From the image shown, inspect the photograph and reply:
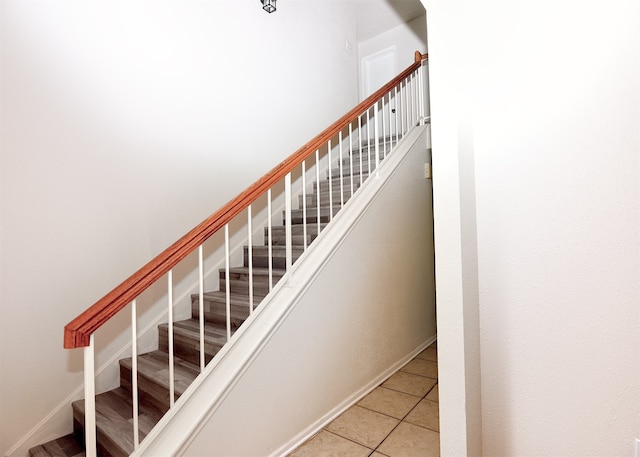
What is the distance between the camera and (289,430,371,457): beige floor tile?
192 centimetres

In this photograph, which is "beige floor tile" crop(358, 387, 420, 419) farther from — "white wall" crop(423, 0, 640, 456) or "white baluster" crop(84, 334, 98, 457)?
"white baluster" crop(84, 334, 98, 457)

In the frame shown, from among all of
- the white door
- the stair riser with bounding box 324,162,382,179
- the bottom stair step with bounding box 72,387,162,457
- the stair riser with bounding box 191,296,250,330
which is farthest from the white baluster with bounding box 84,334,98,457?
the white door

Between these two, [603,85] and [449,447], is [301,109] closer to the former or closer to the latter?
[603,85]

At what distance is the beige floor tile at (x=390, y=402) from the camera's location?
92.7 inches

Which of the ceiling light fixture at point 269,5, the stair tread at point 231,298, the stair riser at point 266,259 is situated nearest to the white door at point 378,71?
the ceiling light fixture at point 269,5

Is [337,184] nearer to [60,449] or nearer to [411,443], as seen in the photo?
[411,443]

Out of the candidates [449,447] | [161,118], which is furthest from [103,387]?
[449,447]

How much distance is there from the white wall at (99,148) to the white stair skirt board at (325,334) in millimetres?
1131

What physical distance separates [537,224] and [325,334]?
1.38 m

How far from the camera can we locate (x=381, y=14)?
4.81m

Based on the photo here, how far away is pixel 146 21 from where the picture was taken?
2.55 metres

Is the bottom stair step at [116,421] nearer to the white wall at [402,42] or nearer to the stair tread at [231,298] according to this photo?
the stair tread at [231,298]

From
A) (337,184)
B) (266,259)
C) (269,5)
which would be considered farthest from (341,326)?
(269,5)

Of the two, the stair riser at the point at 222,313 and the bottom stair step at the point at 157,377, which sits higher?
the stair riser at the point at 222,313
